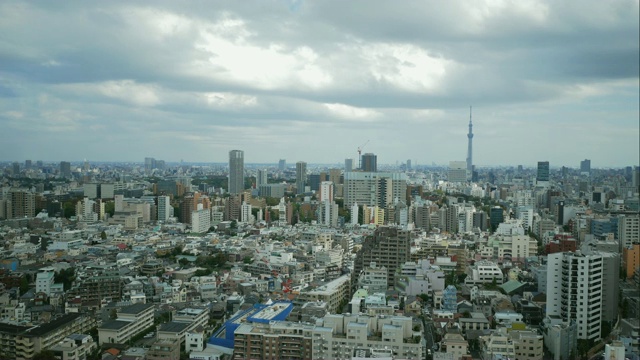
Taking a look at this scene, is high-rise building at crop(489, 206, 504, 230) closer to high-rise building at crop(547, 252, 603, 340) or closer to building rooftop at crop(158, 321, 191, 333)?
high-rise building at crop(547, 252, 603, 340)

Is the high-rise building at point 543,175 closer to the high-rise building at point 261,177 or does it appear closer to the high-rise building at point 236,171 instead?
the high-rise building at point 236,171

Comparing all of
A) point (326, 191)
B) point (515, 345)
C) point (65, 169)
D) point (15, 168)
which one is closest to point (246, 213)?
point (326, 191)

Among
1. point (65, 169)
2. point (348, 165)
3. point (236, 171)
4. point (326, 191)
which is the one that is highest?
point (348, 165)

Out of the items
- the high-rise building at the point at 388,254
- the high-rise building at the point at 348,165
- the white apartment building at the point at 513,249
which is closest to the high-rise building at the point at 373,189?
the high-rise building at the point at 348,165

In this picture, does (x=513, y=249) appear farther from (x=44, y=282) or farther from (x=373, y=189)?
(x=373, y=189)

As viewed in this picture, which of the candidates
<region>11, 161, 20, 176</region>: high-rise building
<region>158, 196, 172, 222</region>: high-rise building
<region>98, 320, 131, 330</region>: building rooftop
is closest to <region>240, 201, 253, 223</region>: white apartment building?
<region>158, 196, 172, 222</region>: high-rise building

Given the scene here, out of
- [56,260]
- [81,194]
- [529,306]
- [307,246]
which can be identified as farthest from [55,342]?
[81,194]
